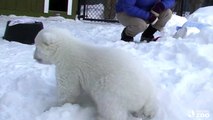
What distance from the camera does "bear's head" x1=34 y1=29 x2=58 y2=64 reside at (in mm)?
3396

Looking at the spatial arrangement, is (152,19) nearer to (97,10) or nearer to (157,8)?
(157,8)

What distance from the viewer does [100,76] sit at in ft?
10.8

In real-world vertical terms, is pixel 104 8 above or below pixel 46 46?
below

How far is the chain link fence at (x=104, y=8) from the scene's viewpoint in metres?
11.6

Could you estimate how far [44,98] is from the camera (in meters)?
3.81

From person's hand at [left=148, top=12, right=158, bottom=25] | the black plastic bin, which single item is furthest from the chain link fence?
person's hand at [left=148, top=12, right=158, bottom=25]

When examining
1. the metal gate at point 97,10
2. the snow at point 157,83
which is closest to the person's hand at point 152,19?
the snow at point 157,83

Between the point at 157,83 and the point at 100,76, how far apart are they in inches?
33.4

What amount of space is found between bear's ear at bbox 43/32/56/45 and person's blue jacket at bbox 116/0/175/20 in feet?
10.2

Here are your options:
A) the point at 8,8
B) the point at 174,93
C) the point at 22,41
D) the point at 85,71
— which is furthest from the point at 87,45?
the point at 8,8

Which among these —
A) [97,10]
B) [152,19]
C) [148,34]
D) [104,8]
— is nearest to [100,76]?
[152,19]

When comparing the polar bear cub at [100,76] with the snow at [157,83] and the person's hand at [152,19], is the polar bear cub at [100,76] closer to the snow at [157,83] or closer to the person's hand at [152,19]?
the snow at [157,83]

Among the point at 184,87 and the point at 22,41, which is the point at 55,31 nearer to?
the point at 184,87

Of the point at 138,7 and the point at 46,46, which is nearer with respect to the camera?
the point at 46,46
